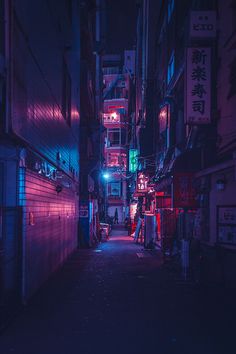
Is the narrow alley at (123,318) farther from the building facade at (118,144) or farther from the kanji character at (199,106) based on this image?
the building facade at (118,144)

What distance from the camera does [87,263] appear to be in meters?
17.3

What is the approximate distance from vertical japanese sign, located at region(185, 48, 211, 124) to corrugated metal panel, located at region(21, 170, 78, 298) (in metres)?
5.91

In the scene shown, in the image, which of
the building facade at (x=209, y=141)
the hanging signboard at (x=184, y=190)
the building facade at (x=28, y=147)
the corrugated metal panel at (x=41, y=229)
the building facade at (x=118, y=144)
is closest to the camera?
the building facade at (x=28, y=147)

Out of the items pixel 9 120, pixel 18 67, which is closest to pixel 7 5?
pixel 18 67

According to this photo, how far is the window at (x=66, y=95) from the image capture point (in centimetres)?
1702

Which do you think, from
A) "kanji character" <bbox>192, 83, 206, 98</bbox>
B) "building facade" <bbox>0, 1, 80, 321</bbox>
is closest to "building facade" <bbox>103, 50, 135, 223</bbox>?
"building facade" <bbox>0, 1, 80, 321</bbox>

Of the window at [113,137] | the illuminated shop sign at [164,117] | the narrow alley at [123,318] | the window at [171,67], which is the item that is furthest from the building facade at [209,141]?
the window at [113,137]

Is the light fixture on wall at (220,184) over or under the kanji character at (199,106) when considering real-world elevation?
under

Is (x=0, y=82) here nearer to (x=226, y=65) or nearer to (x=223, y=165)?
(x=223, y=165)

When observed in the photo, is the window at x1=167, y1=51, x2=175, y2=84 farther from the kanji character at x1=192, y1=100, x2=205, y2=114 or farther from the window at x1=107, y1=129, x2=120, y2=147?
the window at x1=107, y1=129, x2=120, y2=147

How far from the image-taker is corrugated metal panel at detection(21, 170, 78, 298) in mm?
9586

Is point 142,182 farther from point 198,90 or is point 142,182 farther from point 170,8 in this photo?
point 198,90

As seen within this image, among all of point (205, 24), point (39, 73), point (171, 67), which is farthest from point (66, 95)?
point (171, 67)

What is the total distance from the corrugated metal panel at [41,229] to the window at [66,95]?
4.27m
